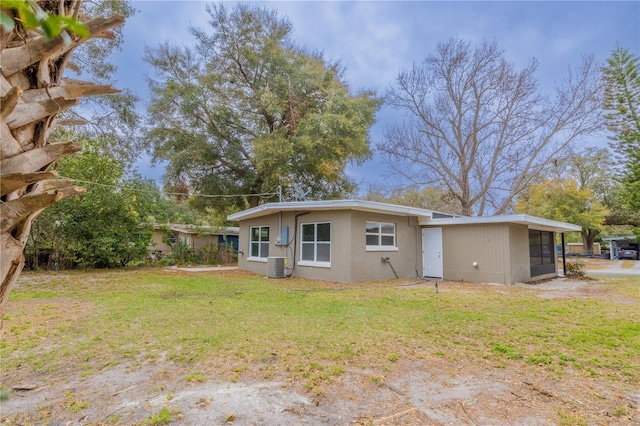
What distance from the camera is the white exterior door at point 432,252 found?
12.0 m

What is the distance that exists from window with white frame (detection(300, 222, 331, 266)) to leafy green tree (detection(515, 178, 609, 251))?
2105cm

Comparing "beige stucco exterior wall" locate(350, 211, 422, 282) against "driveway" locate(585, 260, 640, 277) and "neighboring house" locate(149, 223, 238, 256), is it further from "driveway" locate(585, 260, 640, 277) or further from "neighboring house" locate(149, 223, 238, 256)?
"neighboring house" locate(149, 223, 238, 256)

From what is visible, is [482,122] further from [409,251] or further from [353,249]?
[353,249]

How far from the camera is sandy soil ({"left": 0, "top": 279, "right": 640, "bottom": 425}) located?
101 inches

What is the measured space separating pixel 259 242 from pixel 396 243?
5568 millimetres

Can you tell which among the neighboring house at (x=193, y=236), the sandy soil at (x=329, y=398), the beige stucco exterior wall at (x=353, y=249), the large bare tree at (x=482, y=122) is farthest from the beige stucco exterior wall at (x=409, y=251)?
the large bare tree at (x=482, y=122)

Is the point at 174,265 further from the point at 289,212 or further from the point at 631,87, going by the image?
the point at 631,87

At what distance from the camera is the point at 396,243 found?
461 inches

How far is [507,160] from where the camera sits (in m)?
20.2

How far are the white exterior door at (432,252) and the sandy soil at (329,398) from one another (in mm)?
8629

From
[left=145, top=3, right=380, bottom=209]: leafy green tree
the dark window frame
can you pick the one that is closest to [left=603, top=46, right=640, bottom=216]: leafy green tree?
the dark window frame

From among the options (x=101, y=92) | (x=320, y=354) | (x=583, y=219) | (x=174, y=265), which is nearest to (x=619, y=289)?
(x=320, y=354)

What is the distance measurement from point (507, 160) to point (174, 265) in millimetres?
19310

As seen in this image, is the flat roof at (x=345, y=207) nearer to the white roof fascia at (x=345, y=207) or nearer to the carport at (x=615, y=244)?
the white roof fascia at (x=345, y=207)
